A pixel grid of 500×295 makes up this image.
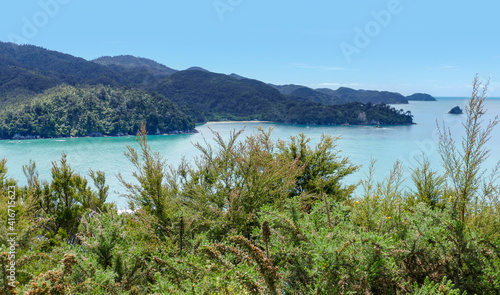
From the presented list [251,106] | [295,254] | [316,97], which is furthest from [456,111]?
[295,254]

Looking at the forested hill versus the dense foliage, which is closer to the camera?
the dense foliage

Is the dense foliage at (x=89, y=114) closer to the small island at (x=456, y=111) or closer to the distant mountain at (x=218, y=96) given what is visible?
the distant mountain at (x=218, y=96)

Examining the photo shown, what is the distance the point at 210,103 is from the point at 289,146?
12792 centimetres

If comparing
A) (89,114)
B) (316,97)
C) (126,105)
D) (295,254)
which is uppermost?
(316,97)

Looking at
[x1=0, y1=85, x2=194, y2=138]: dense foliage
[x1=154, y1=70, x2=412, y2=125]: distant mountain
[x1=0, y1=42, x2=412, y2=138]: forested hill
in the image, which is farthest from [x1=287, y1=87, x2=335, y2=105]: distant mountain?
[x1=0, y1=85, x2=194, y2=138]: dense foliage

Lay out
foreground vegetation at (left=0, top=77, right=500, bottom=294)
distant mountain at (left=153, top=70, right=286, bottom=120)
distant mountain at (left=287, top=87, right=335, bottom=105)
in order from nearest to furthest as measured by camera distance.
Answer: foreground vegetation at (left=0, top=77, right=500, bottom=294), distant mountain at (left=153, top=70, right=286, bottom=120), distant mountain at (left=287, top=87, right=335, bottom=105)

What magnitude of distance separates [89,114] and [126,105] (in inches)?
449

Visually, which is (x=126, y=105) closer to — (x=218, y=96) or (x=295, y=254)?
(x=218, y=96)

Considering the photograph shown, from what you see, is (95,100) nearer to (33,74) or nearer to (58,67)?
(33,74)

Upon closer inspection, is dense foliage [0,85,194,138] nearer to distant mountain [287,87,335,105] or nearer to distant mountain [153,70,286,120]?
distant mountain [153,70,286,120]

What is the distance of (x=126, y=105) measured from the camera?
8888 centimetres

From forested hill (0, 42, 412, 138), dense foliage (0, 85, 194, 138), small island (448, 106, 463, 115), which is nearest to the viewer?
dense foliage (0, 85, 194, 138)

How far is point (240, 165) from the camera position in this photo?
17.7 ft

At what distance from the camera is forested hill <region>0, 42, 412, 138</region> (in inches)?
3024
